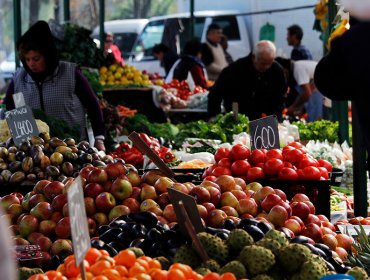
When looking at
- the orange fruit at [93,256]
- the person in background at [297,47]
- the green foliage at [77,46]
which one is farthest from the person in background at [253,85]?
the orange fruit at [93,256]

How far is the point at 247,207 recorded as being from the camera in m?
4.36

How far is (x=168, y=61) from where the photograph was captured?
16.0 metres

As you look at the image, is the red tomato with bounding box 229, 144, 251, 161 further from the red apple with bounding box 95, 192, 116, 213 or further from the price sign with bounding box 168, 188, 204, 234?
the price sign with bounding box 168, 188, 204, 234

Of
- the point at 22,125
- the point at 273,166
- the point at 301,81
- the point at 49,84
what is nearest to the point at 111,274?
the point at 273,166

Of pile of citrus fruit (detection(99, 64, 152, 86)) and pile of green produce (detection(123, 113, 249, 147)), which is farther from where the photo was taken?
pile of citrus fruit (detection(99, 64, 152, 86))

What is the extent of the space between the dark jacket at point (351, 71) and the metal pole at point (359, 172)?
2.24m

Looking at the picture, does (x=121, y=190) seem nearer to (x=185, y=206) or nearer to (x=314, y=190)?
(x=185, y=206)

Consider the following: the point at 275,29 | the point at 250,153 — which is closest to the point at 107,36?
the point at 275,29

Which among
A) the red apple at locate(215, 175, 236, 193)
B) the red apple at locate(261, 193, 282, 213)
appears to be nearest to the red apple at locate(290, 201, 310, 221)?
the red apple at locate(261, 193, 282, 213)

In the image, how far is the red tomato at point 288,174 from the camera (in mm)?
5213

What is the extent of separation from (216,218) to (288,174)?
1.18 m

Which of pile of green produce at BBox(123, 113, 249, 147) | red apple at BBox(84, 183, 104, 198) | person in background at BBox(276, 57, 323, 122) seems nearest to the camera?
red apple at BBox(84, 183, 104, 198)

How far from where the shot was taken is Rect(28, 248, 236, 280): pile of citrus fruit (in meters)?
2.83

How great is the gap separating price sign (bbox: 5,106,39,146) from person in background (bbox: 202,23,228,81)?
9.93 m
